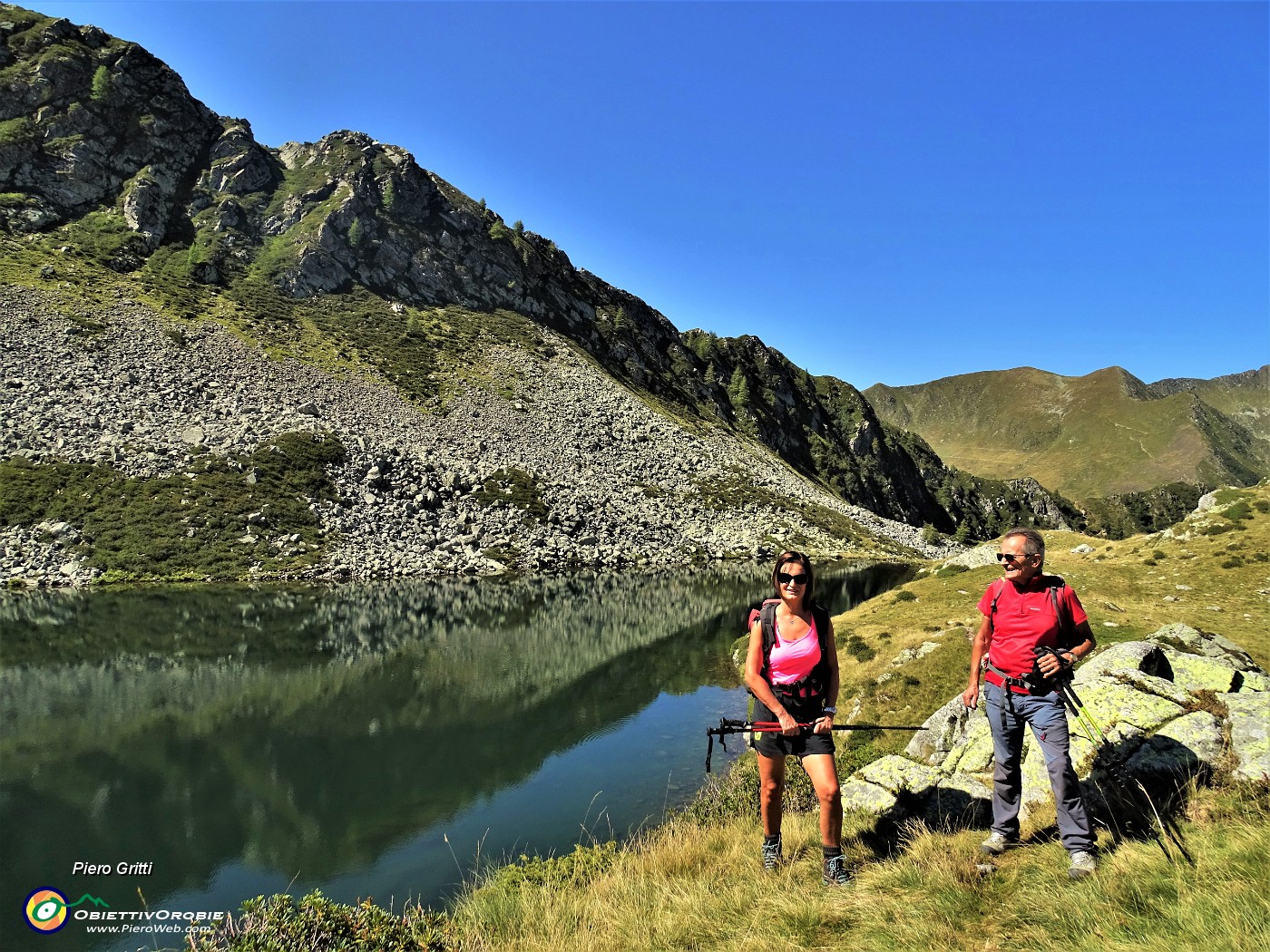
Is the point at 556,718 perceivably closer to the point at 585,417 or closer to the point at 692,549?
the point at 692,549

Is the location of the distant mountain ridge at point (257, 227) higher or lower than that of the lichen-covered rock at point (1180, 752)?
higher

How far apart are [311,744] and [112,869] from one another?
7.98m

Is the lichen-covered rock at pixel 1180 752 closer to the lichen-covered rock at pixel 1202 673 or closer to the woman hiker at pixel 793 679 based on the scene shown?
the lichen-covered rock at pixel 1202 673

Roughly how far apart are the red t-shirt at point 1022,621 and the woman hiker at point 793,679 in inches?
81.5

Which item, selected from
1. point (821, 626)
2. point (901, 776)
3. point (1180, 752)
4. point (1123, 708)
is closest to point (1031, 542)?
point (821, 626)

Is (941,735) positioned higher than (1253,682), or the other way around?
(1253,682)

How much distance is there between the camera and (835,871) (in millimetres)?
7242

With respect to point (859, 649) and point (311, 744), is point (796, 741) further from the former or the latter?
point (859, 649)

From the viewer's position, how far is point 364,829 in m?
17.1

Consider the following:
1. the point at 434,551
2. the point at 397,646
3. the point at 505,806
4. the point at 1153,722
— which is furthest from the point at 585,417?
the point at 1153,722

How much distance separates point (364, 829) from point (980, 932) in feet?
54.5

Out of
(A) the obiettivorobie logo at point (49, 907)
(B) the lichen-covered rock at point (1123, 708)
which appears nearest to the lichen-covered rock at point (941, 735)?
(B) the lichen-covered rock at point (1123, 708)

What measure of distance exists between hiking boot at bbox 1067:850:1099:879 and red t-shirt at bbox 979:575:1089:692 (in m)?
1.90

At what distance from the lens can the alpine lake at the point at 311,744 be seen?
591 inches
